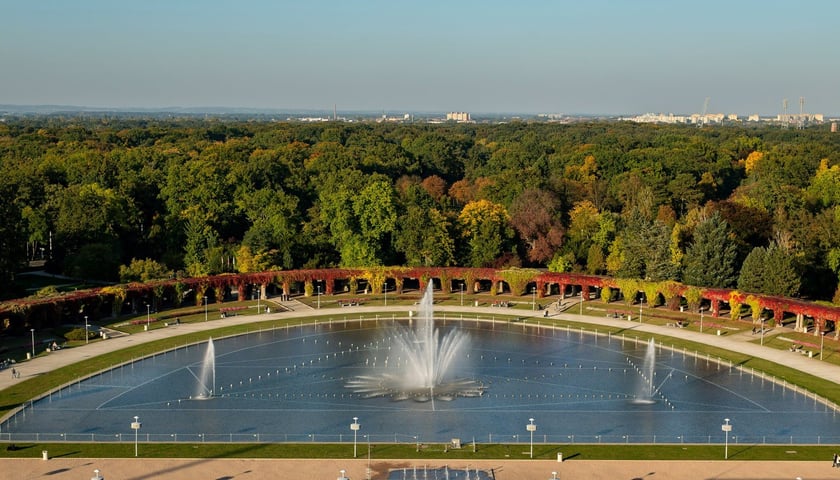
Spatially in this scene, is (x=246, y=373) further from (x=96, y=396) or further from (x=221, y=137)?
(x=221, y=137)

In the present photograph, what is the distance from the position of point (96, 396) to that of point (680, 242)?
180 feet

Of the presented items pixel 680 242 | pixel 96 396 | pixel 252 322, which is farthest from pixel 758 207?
pixel 96 396

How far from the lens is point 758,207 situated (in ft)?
294

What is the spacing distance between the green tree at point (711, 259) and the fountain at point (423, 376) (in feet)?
75.7

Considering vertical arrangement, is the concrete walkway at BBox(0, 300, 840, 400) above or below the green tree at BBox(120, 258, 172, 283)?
below

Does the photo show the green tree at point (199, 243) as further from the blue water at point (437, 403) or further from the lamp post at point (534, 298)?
the lamp post at point (534, 298)

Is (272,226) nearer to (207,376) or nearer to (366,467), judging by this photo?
(207,376)

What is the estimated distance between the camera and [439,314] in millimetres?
71688

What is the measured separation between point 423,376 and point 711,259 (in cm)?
3337

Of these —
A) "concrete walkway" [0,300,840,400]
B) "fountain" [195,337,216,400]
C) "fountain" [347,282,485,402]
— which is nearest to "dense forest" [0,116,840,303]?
"concrete walkway" [0,300,840,400]

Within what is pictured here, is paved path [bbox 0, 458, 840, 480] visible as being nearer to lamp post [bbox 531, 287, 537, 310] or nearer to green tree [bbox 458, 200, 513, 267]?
lamp post [bbox 531, 287, 537, 310]

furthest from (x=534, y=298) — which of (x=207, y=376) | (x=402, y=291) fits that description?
(x=207, y=376)

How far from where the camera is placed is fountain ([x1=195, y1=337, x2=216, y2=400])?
48562 millimetres

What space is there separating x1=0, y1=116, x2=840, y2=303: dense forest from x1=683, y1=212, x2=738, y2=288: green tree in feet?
0.40
